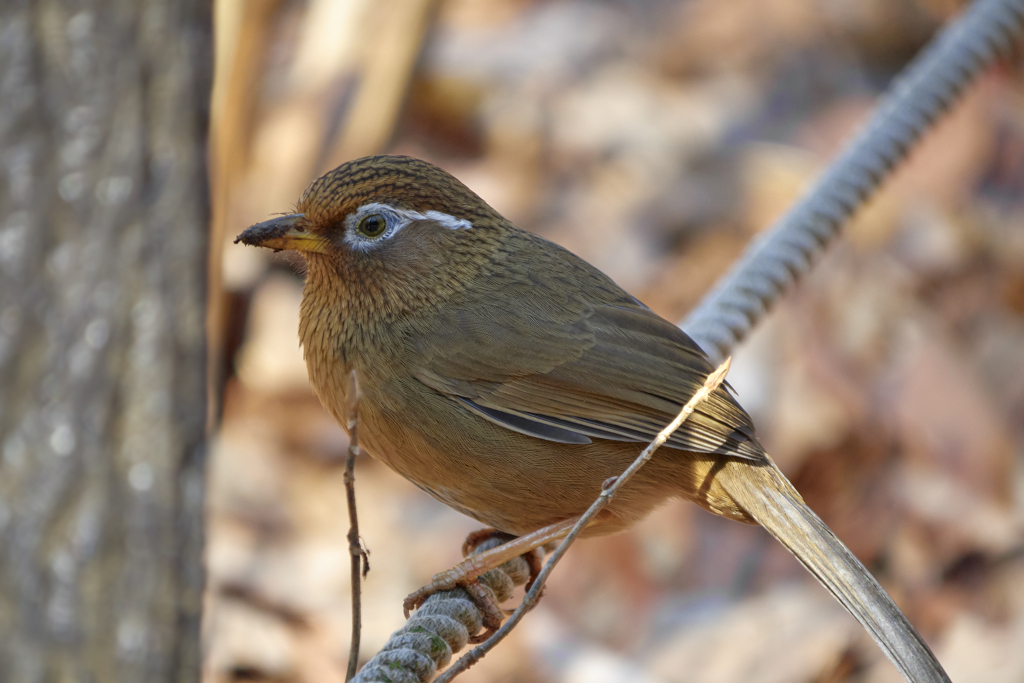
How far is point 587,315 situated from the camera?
9.70ft

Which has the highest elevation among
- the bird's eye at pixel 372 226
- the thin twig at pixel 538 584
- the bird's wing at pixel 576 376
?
the bird's eye at pixel 372 226

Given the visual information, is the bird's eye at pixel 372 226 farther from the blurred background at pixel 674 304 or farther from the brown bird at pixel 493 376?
the blurred background at pixel 674 304

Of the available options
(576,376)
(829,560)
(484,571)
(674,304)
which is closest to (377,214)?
(576,376)

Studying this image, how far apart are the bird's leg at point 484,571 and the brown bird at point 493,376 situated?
0.08m

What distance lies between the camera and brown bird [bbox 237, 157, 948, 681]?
275 cm

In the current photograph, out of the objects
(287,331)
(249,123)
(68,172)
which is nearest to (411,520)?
(287,331)

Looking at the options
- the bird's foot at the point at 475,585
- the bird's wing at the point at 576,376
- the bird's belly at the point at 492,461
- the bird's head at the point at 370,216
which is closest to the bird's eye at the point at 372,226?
the bird's head at the point at 370,216

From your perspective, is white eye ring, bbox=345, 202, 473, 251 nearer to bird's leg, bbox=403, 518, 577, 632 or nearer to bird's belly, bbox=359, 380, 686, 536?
bird's belly, bbox=359, 380, 686, 536

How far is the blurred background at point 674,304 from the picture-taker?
5070 mm

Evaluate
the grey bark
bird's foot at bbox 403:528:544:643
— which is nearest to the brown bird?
bird's foot at bbox 403:528:544:643

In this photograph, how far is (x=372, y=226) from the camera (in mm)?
2869

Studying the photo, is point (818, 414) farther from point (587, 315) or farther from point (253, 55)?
point (253, 55)

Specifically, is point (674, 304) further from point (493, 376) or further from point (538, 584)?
point (538, 584)

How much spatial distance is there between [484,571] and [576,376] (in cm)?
57
